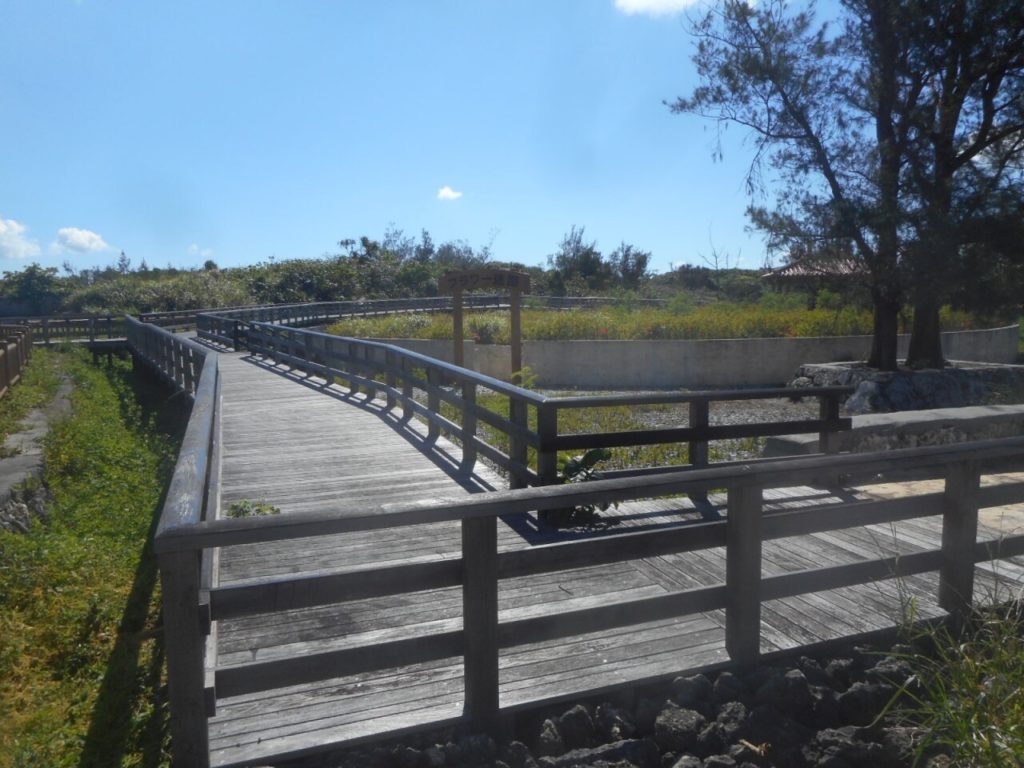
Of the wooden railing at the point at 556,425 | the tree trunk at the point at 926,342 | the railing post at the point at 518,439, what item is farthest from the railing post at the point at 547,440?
the tree trunk at the point at 926,342

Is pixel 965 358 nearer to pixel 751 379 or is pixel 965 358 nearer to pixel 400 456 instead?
pixel 751 379

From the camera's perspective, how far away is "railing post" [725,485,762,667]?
3801 mm

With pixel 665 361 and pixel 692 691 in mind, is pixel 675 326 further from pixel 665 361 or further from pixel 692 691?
pixel 692 691

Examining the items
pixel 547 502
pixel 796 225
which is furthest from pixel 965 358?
pixel 547 502

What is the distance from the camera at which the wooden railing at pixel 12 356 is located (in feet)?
47.3

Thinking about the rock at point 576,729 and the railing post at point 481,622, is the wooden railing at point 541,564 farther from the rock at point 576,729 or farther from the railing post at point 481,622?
the rock at point 576,729

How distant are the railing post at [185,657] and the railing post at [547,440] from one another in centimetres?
349

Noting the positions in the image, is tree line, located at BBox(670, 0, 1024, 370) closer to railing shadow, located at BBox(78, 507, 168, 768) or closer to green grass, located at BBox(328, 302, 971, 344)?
green grass, located at BBox(328, 302, 971, 344)

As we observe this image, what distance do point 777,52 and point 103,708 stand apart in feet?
56.7

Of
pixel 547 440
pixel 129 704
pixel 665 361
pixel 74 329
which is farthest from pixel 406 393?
pixel 74 329

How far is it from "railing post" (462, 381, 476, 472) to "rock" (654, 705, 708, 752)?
4597 millimetres

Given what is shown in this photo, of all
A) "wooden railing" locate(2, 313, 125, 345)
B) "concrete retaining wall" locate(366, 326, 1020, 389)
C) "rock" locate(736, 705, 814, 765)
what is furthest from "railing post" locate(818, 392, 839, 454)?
"wooden railing" locate(2, 313, 125, 345)

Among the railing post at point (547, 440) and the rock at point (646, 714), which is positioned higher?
the railing post at point (547, 440)

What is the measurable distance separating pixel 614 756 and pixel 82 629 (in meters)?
3.75
